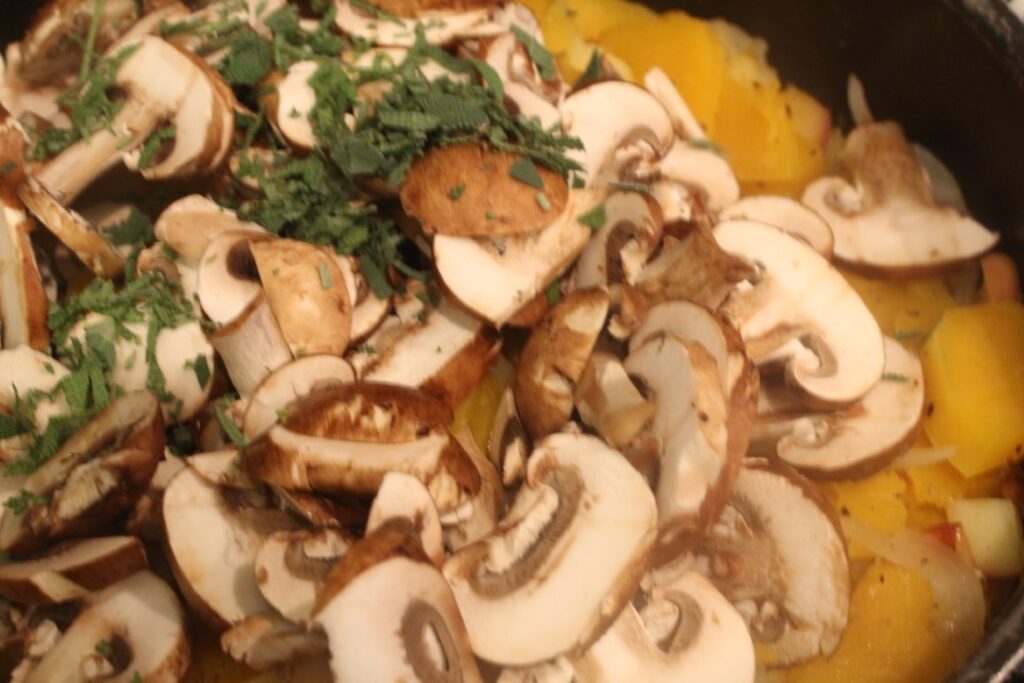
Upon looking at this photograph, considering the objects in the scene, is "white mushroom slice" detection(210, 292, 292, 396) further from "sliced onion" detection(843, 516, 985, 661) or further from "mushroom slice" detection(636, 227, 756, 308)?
"sliced onion" detection(843, 516, 985, 661)

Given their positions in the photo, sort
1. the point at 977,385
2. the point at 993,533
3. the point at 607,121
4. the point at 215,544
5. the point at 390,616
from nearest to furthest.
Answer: the point at 390,616 → the point at 215,544 → the point at 993,533 → the point at 977,385 → the point at 607,121

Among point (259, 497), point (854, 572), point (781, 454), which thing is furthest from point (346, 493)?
point (854, 572)

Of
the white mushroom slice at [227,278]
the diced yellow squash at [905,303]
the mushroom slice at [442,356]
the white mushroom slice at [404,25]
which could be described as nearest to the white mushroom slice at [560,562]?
the mushroom slice at [442,356]

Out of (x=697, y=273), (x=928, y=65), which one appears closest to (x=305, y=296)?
(x=697, y=273)

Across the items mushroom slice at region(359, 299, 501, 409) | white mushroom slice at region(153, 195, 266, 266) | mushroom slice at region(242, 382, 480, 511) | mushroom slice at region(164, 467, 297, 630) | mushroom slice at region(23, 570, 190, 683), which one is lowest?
mushroom slice at region(23, 570, 190, 683)

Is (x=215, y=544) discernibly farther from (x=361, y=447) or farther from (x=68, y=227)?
(x=68, y=227)

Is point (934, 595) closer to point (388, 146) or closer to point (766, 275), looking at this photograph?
point (766, 275)

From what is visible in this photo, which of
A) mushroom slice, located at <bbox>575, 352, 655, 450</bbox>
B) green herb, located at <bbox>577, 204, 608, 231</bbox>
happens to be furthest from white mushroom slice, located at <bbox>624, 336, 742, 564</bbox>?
green herb, located at <bbox>577, 204, 608, 231</bbox>
